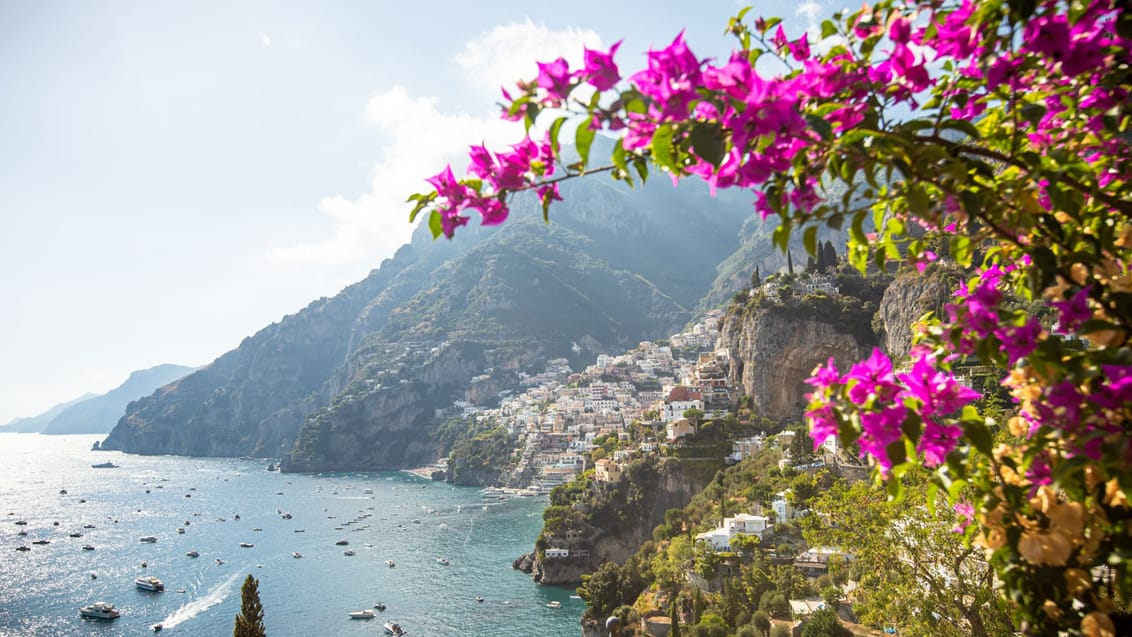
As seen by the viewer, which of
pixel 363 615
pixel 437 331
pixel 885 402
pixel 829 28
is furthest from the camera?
pixel 437 331

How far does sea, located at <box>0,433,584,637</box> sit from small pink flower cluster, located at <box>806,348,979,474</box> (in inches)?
1060

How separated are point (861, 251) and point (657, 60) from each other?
0.80 meters

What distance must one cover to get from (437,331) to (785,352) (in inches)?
3120

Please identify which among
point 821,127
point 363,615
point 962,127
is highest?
point 962,127

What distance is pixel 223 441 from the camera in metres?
112

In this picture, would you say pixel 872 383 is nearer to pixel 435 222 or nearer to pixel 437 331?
pixel 435 222

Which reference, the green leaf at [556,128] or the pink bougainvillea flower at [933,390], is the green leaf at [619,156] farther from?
the pink bougainvillea flower at [933,390]

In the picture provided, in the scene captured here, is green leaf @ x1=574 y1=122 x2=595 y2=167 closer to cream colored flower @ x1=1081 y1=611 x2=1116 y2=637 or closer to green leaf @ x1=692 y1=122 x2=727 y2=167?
green leaf @ x1=692 y1=122 x2=727 y2=167

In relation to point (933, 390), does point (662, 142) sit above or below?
above

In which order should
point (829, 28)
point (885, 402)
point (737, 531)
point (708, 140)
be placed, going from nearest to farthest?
point (708, 140) → point (885, 402) → point (829, 28) → point (737, 531)

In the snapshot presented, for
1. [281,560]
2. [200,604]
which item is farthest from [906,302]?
[281,560]

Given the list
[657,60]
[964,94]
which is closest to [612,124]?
[657,60]

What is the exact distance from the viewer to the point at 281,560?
3684 centimetres

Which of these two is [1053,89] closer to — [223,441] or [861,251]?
[861,251]
